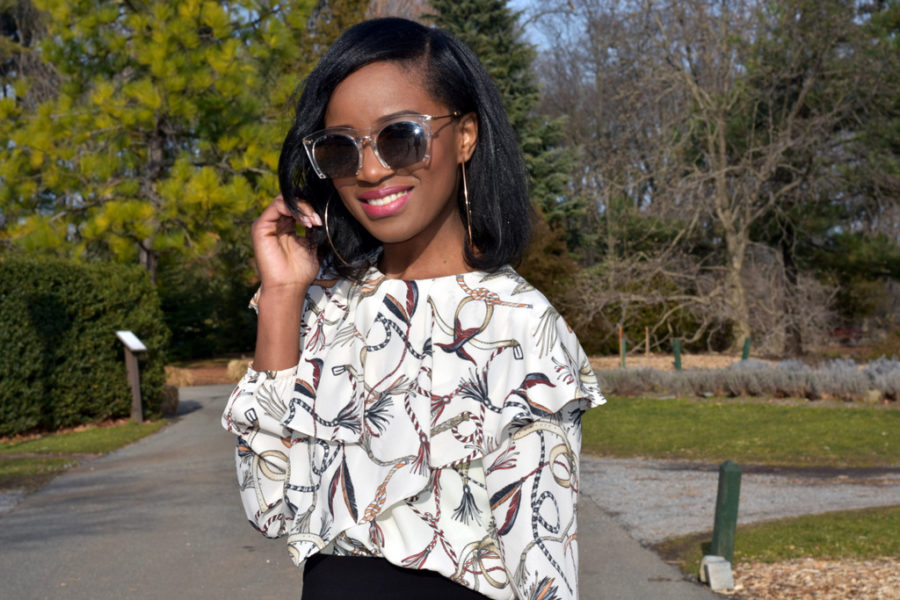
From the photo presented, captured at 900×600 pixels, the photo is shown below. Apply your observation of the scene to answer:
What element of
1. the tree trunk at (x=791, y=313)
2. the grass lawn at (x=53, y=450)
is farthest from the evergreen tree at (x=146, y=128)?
the tree trunk at (x=791, y=313)

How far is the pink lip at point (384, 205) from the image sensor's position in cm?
195

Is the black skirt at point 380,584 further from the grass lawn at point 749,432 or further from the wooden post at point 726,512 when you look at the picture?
the grass lawn at point 749,432

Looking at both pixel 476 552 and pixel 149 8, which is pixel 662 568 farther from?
pixel 149 8

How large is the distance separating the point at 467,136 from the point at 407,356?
45 cm

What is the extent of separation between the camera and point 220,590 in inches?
223

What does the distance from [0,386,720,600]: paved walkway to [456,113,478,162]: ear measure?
4.04 m

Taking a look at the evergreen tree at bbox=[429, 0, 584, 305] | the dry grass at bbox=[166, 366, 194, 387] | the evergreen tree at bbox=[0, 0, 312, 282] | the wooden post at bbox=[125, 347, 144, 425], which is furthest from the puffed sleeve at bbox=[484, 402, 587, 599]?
the evergreen tree at bbox=[429, 0, 584, 305]

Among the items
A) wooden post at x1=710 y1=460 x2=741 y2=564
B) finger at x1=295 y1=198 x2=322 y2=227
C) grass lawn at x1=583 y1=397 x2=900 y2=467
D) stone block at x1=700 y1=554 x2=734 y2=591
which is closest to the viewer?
finger at x1=295 y1=198 x2=322 y2=227

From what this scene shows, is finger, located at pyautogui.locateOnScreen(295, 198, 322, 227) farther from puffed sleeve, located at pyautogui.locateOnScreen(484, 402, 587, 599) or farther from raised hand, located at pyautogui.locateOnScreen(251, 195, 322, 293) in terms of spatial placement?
puffed sleeve, located at pyautogui.locateOnScreen(484, 402, 587, 599)

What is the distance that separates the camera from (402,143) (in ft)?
6.20

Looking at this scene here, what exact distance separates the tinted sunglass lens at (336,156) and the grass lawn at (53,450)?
7709 millimetres

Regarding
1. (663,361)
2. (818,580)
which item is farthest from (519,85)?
(818,580)

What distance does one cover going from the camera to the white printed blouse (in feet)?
5.49

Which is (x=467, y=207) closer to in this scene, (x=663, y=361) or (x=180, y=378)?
(x=180, y=378)
